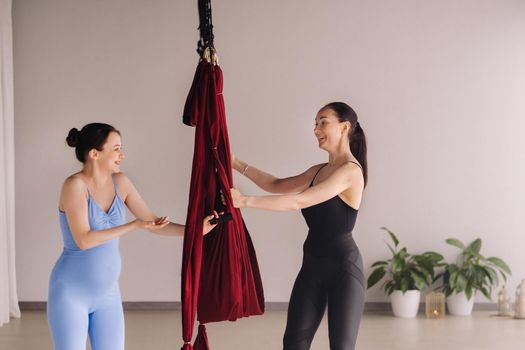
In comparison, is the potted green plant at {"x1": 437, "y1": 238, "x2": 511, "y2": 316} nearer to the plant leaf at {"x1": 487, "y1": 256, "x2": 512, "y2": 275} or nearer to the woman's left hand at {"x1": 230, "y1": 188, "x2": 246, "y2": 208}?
the plant leaf at {"x1": 487, "y1": 256, "x2": 512, "y2": 275}

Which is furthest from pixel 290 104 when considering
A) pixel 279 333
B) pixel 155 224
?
pixel 155 224

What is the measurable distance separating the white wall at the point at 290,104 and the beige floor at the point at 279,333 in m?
0.67

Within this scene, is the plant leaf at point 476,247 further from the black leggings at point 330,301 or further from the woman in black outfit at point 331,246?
the black leggings at point 330,301

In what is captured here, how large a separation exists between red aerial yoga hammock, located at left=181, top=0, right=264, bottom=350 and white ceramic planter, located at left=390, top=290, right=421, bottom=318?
392cm

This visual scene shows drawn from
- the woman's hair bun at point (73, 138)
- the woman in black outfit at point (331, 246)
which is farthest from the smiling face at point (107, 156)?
the woman in black outfit at point (331, 246)

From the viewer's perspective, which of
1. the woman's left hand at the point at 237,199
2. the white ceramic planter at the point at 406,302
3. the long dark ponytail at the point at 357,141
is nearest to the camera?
the woman's left hand at the point at 237,199

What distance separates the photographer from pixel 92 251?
10.6 feet

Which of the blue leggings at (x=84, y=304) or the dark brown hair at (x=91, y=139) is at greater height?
the dark brown hair at (x=91, y=139)

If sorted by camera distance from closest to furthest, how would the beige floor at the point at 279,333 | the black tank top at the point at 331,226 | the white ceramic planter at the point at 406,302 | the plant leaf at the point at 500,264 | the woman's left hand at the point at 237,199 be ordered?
the woman's left hand at the point at 237,199, the black tank top at the point at 331,226, the beige floor at the point at 279,333, the white ceramic planter at the point at 406,302, the plant leaf at the point at 500,264

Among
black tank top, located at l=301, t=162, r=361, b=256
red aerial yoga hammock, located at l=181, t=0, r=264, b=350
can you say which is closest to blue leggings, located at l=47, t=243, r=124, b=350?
red aerial yoga hammock, located at l=181, t=0, r=264, b=350

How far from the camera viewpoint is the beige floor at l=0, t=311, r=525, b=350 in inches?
219

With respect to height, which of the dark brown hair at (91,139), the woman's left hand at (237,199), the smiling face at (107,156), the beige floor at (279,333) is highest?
the dark brown hair at (91,139)

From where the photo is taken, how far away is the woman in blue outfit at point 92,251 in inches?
121

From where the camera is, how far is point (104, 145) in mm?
3301
